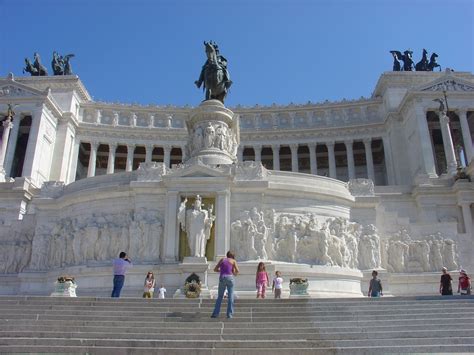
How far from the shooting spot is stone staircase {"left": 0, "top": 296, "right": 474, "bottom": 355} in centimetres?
1105

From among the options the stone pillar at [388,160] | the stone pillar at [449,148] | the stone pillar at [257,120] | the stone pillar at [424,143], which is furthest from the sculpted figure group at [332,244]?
the stone pillar at [257,120]

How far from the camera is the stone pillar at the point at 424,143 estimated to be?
54031mm

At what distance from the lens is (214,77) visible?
109 feet

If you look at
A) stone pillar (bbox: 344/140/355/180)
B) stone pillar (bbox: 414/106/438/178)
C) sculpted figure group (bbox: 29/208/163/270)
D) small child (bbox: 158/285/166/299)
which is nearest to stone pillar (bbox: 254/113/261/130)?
stone pillar (bbox: 344/140/355/180)

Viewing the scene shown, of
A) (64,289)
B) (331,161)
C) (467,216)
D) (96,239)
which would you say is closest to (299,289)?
(64,289)

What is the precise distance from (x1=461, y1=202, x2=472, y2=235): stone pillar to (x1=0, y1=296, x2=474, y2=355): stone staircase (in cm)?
2260

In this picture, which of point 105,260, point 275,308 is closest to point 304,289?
point 275,308

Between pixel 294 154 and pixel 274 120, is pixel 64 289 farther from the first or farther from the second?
Answer: pixel 274 120

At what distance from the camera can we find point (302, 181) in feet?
85.4

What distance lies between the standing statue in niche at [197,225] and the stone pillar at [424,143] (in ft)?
127

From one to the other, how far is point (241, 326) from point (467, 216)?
1163 inches

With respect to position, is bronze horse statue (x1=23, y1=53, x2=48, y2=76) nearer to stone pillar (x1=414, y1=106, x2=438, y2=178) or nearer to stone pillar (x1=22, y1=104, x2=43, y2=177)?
stone pillar (x1=22, y1=104, x2=43, y2=177)

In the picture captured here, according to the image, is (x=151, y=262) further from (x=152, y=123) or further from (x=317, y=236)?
(x=152, y=123)

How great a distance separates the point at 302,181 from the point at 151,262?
381 inches
